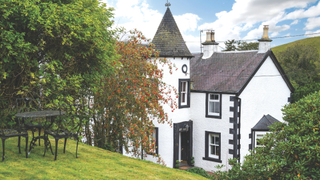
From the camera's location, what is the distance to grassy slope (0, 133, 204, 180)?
7.48 m

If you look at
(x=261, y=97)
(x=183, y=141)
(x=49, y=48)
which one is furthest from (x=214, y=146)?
(x=49, y=48)

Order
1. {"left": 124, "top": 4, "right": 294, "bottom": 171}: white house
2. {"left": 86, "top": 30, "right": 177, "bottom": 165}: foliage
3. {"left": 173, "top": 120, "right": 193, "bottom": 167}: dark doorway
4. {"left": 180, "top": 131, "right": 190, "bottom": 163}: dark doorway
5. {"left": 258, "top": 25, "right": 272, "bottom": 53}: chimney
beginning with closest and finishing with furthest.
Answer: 1. {"left": 86, "top": 30, "right": 177, "bottom": 165}: foliage
2. {"left": 124, "top": 4, "right": 294, "bottom": 171}: white house
3. {"left": 173, "top": 120, "right": 193, "bottom": 167}: dark doorway
4. {"left": 180, "top": 131, "right": 190, "bottom": 163}: dark doorway
5. {"left": 258, "top": 25, "right": 272, "bottom": 53}: chimney

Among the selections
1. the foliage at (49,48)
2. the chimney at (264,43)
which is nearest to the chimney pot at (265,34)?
the chimney at (264,43)

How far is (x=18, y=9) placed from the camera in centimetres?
862

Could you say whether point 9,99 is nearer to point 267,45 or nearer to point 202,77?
point 202,77

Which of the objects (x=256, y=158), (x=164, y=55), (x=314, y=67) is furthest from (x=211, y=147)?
(x=314, y=67)

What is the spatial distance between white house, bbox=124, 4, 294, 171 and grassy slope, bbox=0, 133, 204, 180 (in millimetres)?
10066

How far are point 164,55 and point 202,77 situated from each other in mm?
4560

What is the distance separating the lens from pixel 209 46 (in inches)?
961

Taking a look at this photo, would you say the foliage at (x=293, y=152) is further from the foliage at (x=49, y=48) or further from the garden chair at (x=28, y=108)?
the garden chair at (x=28, y=108)

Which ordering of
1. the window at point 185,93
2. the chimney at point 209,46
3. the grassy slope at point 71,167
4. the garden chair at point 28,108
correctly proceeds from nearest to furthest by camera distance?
the grassy slope at point 71,167 → the garden chair at point 28,108 → the window at point 185,93 → the chimney at point 209,46

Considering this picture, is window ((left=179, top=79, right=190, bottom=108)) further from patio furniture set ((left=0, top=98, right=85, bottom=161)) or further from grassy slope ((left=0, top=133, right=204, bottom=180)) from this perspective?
grassy slope ((left=0, top=133, right=204, bottom=180))

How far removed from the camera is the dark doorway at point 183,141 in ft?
65.2

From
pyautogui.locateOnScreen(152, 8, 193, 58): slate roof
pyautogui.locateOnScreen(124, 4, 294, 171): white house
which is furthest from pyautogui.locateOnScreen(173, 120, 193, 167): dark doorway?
pyautogui.locateOnScreen(152, 8, 193, 58): slate roof
